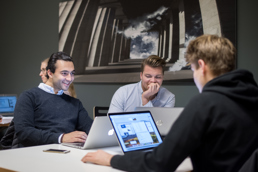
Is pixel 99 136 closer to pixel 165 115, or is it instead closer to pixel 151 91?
pixel 165 115

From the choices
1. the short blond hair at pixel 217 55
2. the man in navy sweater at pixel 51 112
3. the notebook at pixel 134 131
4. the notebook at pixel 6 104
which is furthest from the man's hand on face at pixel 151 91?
the notebook at pixel 6 104

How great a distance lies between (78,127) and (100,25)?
1977mm

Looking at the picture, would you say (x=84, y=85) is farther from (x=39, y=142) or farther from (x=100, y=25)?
(x=39, y=142)

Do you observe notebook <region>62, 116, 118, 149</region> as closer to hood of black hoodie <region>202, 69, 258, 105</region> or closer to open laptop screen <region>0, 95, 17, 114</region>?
hood of black hoodie <region>202, 69, 258, 105</region>

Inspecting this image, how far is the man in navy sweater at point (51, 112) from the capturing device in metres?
2.02

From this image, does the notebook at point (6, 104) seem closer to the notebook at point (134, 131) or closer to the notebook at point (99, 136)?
the notebook at point (99, 136)

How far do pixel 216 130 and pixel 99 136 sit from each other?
0.87m

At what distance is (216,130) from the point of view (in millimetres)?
1041

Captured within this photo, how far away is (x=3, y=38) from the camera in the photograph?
17.2 feet

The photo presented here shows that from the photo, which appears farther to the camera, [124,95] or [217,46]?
[124,95]

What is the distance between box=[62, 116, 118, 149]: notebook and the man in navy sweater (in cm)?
16

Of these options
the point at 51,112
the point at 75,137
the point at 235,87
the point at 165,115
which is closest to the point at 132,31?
the point at 51,112

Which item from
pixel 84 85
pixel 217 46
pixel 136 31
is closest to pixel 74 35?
pixel 84 85

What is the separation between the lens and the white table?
1298 millimetres
